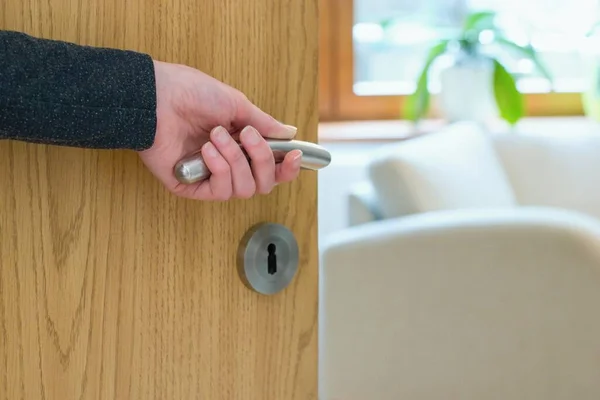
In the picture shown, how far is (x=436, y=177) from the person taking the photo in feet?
5.11

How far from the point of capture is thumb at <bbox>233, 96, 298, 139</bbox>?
0.48m

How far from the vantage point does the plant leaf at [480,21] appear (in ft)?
7.02

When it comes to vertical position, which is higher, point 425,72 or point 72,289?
point 425,72

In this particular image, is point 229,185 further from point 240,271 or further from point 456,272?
point 456,272

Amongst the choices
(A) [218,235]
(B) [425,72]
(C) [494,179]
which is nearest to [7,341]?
(A) [218,235]

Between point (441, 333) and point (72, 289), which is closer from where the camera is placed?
point (72, 289)

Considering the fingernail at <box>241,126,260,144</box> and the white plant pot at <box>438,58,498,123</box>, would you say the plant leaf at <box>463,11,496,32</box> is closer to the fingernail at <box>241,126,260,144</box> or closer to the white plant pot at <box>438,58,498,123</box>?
the white plant pot at <box>438,58,498,123</box>

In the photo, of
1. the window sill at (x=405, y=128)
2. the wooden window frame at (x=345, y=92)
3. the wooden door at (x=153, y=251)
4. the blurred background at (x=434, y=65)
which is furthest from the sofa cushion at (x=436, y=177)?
the wooden door at (x=153, y=251)

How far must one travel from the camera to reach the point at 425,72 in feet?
7.07

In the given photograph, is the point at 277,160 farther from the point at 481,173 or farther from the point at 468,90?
the point at 468,90

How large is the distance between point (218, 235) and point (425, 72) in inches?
67.9

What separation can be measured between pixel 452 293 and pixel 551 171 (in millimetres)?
763

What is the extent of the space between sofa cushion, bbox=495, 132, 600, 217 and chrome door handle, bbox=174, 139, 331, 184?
62.3 inches

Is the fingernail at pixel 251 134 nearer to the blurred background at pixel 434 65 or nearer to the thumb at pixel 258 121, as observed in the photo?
the thumb at pixel 258 121
